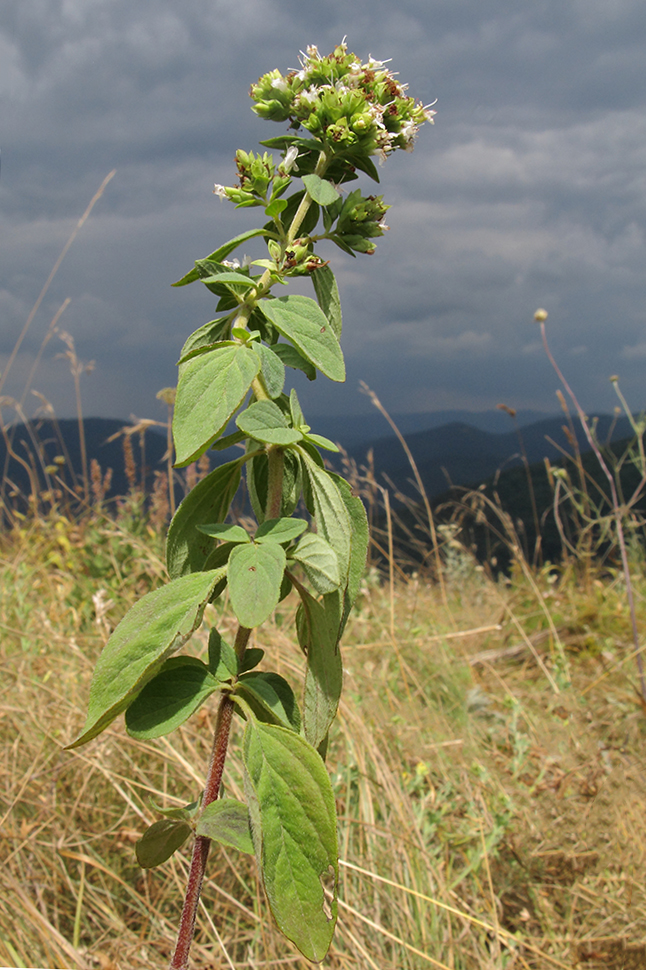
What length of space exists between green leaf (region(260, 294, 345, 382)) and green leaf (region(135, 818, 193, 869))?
0.44 meters

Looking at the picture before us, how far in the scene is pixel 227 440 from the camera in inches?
26.2

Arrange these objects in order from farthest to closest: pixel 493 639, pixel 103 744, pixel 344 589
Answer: pixel 493 639, pixel 103 744, pixel 344 589

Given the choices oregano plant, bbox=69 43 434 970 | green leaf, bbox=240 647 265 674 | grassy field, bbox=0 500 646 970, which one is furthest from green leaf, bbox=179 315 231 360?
grassy field, bbox=0 500 646 970

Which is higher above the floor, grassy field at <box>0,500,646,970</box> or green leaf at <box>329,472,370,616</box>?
green leaf at <box>329,472,370,616</box>

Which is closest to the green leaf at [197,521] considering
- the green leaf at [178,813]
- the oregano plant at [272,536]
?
the oregano plant at [272,536]

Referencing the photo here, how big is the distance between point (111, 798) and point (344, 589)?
3.83 ft

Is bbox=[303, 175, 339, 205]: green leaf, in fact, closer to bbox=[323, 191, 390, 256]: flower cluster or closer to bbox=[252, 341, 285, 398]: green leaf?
bbox=[323, 191, 390, 256]: flower cluster

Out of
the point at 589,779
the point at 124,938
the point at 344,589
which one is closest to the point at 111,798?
the point at 124,938

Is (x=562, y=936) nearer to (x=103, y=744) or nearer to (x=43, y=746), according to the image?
(x=103, y=744)

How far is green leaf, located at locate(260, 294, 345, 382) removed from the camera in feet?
2.03

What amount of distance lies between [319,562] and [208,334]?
0.91 feet

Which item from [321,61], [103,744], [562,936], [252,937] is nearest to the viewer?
[321,61]

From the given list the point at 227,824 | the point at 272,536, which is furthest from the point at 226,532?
the point at 227,824

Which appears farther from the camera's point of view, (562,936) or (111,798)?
(111,798)
